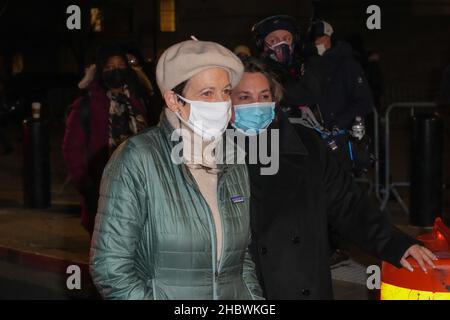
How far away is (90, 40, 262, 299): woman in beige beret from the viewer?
2.95 meters

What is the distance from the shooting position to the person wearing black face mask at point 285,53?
20.4 feet

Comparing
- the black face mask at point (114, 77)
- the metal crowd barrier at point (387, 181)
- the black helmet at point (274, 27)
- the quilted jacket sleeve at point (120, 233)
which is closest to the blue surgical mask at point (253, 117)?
the quilted jacket sleeve at point (120, 233)

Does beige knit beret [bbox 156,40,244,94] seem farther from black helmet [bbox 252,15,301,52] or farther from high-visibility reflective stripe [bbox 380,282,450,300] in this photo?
black helmet [bbox 252,15,301,52]

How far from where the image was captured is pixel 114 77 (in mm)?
6805

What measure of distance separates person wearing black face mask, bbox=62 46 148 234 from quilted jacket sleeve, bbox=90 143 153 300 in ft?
12.2

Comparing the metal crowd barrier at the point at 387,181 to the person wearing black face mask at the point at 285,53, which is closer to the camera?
the person wearing black face mask at the point at 285,53

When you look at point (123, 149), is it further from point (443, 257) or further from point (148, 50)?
point (148, 50)

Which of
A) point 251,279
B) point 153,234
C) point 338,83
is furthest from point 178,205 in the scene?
point 338,83

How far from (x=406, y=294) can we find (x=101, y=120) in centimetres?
390

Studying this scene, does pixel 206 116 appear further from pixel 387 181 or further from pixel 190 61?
pixel 387 181

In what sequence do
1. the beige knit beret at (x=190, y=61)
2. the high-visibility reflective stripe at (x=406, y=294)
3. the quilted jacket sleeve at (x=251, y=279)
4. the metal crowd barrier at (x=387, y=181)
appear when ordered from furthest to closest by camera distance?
the metal crowd barrier at (x=387, y=181) → the high-visibility reflective stripe at (x=406, y=294) → the quilted jacket sleeve at (x=251, y=279) → the beige knit beret at (x=190, y=61)

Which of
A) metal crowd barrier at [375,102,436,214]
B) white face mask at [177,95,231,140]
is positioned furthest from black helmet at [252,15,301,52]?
metal crowd barrier at [375,102,436,214]

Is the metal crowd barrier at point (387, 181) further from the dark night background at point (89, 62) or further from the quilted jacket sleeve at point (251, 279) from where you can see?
the quilted jacket sleeve at point (251, 279)

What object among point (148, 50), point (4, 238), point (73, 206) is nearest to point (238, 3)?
point (148, 50)
